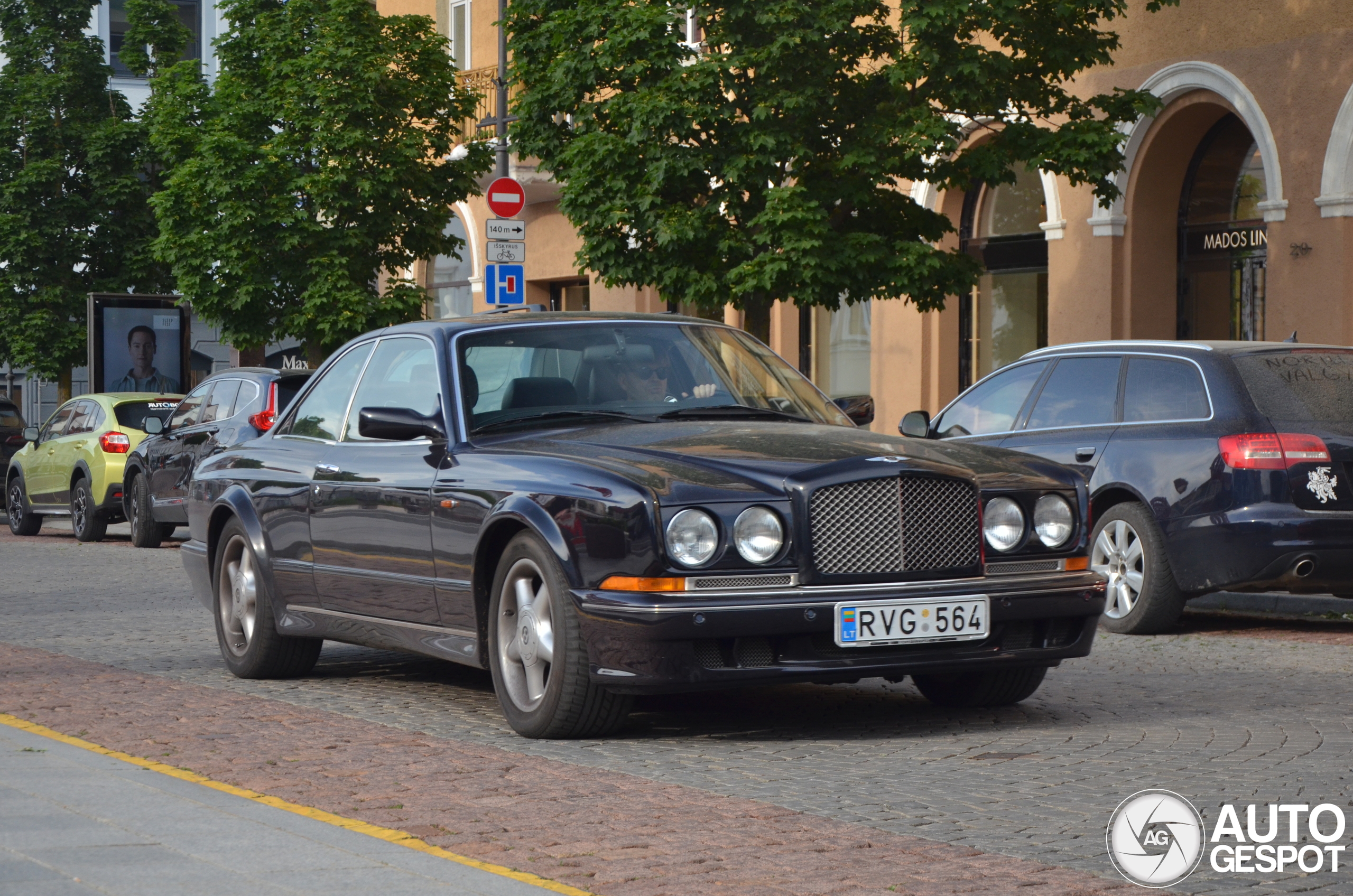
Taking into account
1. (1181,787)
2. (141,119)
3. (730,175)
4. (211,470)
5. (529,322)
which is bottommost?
(1181,787)

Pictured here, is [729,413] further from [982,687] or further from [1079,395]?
[1079,395]

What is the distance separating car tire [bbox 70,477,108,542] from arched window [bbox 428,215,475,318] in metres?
13.7

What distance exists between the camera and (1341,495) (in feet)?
34.0

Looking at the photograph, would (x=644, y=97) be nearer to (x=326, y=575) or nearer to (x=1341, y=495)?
(x=1341, y=495)

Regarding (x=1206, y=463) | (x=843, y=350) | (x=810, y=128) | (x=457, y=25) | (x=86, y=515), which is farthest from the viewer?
(x=457, y=25)

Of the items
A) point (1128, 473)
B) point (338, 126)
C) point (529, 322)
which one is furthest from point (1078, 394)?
point (338, 126)

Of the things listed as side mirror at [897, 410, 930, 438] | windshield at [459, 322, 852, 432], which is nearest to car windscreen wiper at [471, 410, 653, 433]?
windshield at [459, 322, 852, 432]

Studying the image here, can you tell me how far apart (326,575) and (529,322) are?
4.62 ft

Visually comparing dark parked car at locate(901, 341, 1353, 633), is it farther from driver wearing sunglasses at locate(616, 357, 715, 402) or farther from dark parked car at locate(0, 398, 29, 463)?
dark parked car at locate(0, 398, 29, 463)

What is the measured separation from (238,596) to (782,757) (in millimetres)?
3579

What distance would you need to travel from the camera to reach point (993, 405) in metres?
12.4

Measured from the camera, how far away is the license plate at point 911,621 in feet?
22.2

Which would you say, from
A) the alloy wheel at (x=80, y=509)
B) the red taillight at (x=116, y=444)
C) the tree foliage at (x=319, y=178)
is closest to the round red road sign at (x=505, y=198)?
the red taillight at (x=116, y=444)

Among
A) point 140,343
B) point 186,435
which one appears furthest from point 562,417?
point 140,343
